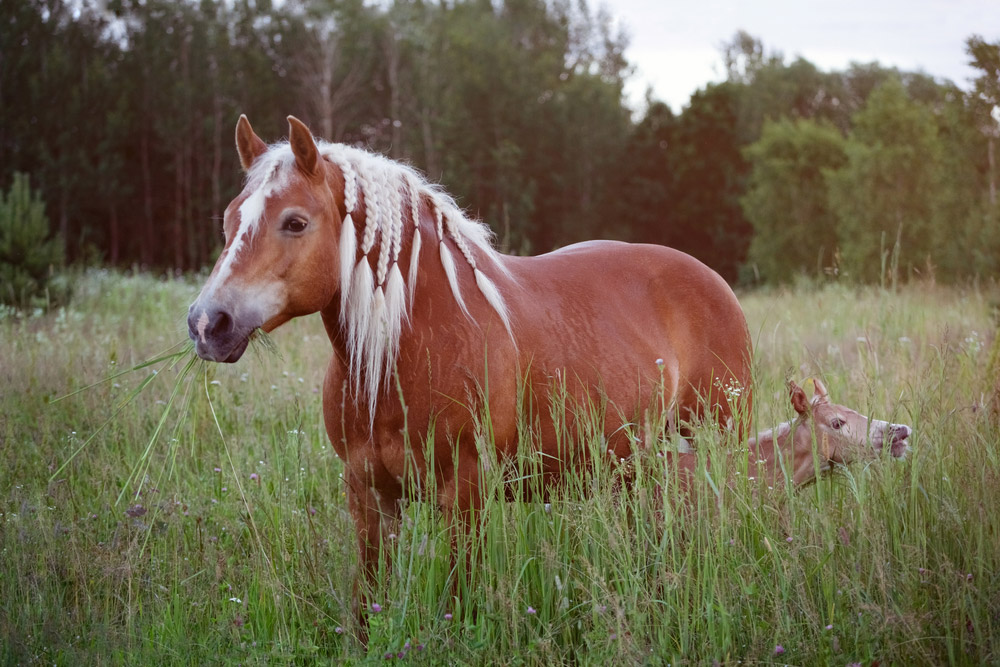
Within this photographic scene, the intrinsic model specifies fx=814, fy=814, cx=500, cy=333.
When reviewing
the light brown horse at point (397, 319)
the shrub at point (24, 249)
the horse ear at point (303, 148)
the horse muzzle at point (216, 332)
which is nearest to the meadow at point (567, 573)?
the light brown horse at point (397, 319)

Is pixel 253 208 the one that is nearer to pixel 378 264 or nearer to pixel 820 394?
pixel 378 264

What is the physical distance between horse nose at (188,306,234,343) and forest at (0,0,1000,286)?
15.2 meters

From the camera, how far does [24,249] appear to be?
32.8 ft

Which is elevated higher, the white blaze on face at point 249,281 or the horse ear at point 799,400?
the white blaze on face at point 249,281

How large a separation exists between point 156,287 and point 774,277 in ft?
76.5

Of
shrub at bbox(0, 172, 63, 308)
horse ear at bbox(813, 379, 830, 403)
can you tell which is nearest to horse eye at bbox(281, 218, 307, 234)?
horse ear at bbox(813, 379, 830, 403)

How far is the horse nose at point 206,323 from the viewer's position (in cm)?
254

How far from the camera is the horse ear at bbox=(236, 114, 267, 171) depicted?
298 centimetres

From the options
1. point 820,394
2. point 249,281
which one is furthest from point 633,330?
point 249,281

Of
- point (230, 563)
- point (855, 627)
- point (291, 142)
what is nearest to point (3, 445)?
point (230, 563)

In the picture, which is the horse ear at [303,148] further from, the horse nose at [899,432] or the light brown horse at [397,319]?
the horse nose at [899,432]

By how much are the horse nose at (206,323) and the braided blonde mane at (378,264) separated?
444mm

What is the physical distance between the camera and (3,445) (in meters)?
4.28

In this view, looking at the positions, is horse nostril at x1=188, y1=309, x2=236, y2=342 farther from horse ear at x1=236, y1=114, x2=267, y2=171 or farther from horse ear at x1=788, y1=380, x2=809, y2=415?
horse ear at x1=788, y1=380, x2=809, y2=415
